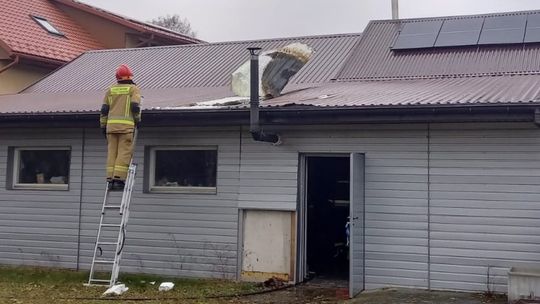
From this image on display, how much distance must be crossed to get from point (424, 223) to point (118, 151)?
181 inches

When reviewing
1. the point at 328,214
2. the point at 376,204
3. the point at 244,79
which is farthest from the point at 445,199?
the point at 244,79

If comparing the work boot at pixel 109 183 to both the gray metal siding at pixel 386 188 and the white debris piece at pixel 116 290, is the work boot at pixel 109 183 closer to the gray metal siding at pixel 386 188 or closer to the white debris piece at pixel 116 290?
the white debris piece at pixel 116 290

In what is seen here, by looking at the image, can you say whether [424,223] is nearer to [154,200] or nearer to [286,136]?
[286,136]

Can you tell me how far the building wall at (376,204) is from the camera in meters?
9.39

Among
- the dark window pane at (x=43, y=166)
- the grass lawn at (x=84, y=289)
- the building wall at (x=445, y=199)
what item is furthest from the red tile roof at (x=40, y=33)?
the building wall at (x=445, y=199)

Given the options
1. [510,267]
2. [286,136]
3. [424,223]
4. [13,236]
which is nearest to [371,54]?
[286,136]

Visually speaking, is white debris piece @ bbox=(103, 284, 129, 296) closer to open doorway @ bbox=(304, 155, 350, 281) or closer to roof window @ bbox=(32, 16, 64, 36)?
open doorway @ bbox=(304, 155, 350, 281)

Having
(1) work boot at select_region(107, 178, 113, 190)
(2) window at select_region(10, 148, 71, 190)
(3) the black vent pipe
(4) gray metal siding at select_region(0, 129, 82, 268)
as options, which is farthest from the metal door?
(2) window at select_region(10, 148, 71, 190)

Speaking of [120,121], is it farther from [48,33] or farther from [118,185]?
[48,33]

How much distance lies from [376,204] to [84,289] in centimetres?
444

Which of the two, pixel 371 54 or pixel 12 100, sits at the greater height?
pixel 371 54

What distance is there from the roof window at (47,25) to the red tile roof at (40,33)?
180 millimetres

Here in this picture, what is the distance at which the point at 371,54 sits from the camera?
43.0ft

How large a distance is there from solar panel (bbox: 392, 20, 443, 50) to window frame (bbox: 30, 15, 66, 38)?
10.9 m
